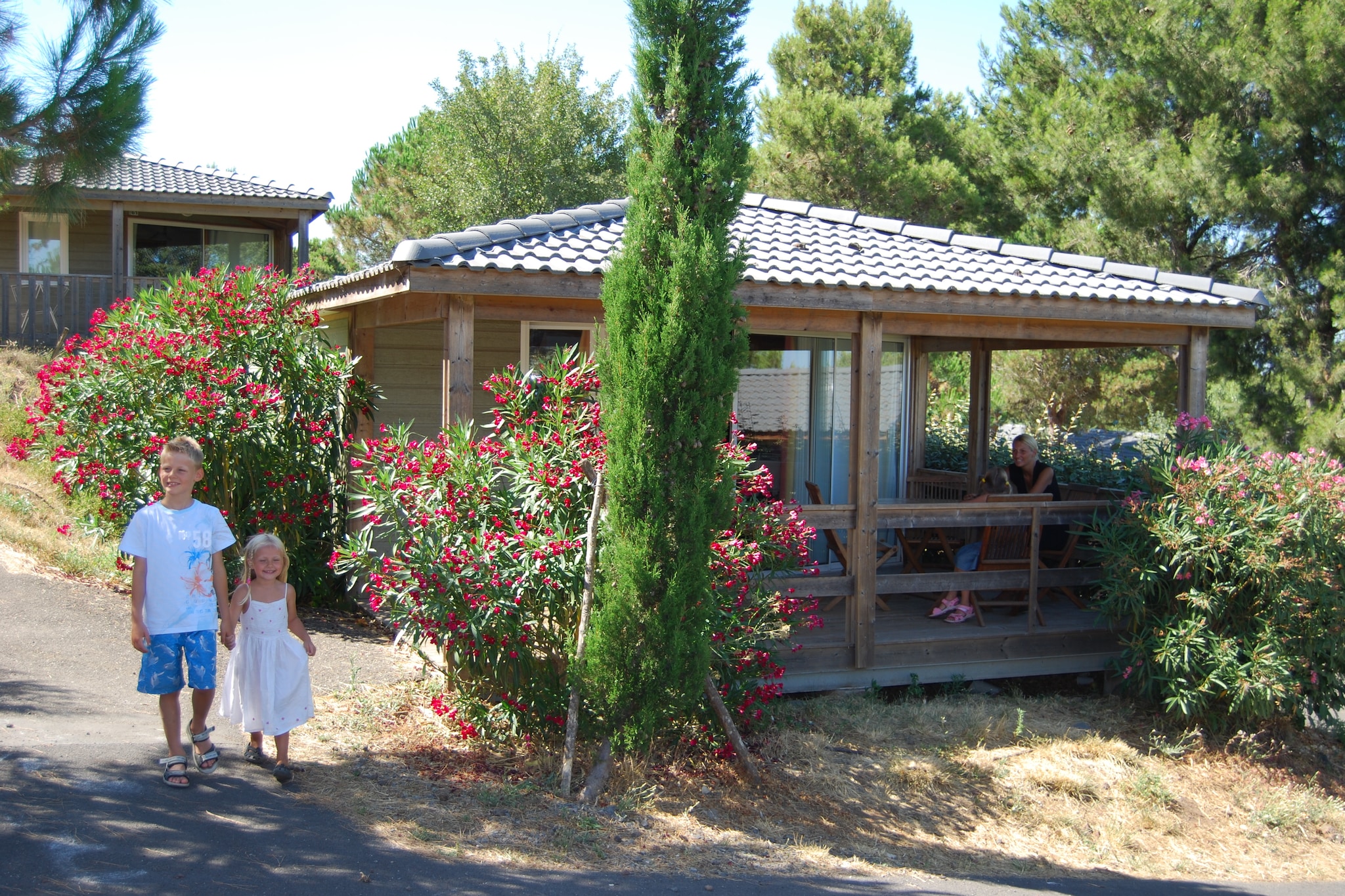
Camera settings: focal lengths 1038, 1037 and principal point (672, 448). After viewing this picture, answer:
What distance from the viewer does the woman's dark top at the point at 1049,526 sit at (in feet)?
27.8

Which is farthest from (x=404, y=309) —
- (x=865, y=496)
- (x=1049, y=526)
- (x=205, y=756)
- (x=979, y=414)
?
(x=979, y=414)

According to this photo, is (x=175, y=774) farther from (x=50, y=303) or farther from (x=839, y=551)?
(x=50, y=303)

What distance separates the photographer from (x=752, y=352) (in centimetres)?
991

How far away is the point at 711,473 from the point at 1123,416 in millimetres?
18552

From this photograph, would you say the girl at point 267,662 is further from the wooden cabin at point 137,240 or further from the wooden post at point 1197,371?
the wooden cabin at point 137,240

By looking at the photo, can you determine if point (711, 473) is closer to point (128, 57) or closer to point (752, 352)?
point (128, 57)

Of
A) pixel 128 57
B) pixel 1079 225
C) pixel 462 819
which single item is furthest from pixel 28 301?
pixel 1079 225

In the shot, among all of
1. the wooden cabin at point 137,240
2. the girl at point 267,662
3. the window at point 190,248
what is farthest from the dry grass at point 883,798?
the window at point 190,248

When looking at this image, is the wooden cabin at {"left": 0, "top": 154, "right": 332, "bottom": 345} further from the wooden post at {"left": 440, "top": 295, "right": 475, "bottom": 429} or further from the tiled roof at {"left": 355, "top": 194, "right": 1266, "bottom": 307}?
the wooden post at {"left": 440, "top": 295, "right": 475, "bottom": 429}

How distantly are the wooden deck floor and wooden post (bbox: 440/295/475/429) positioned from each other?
2832mm

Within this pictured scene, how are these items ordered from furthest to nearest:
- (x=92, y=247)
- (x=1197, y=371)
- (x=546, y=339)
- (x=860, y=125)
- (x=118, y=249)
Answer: (x=860, y=125) → (x=92, y=247) → (x=118, y=249) → (x=546, y=339) → (x=1197, y=371)

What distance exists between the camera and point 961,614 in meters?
8.09

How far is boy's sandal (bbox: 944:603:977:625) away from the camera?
8.09 m

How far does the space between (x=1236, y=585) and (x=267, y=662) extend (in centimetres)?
627
